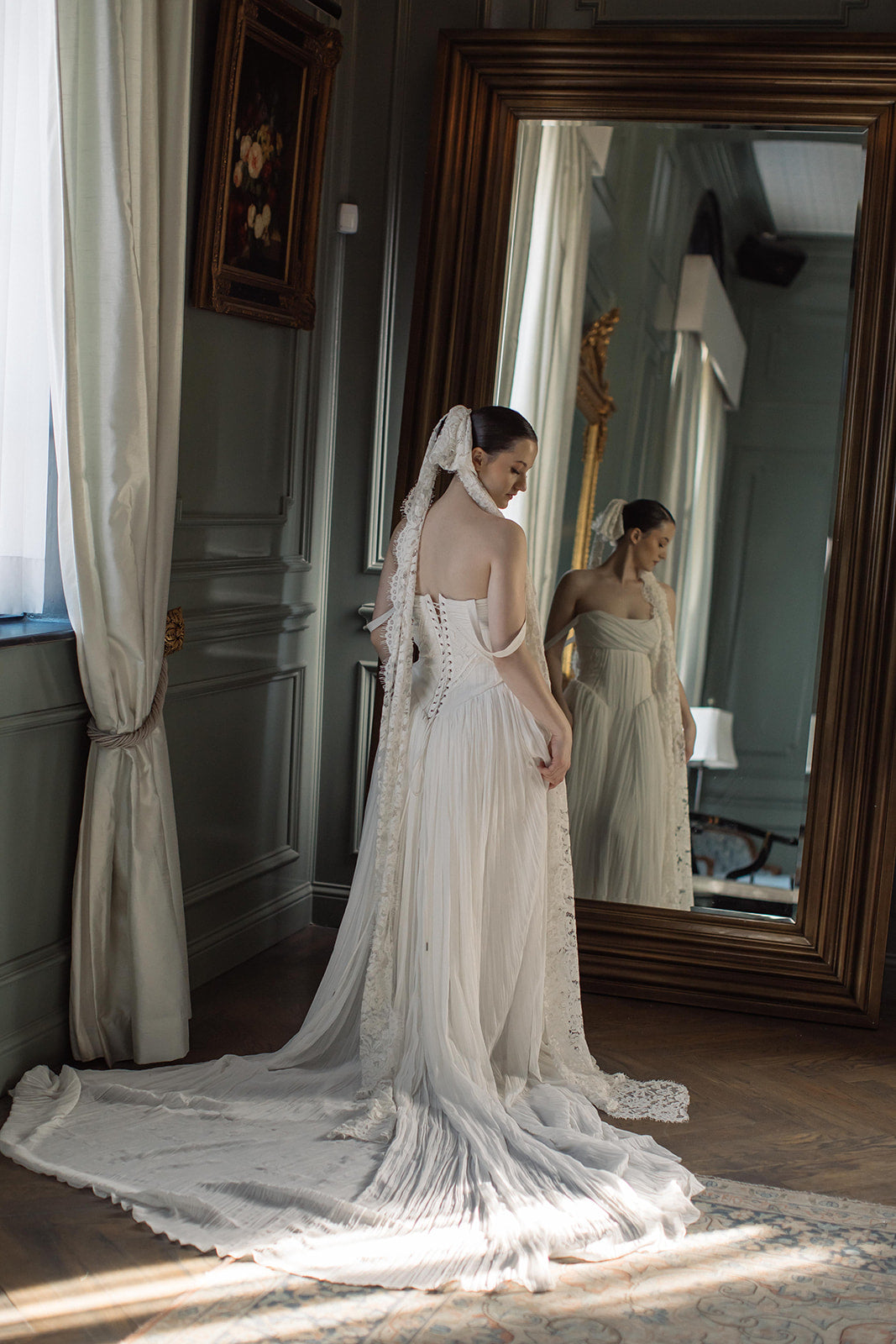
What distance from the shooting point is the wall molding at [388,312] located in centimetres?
401

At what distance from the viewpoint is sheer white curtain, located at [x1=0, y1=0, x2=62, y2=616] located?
275 cm

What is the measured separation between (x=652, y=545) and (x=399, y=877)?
138 centimetres

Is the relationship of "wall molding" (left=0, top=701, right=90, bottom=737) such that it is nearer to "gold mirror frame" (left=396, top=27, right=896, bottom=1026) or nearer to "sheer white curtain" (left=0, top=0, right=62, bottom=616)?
"sheer white curtain" (left=0, top=0, right=62, bottom=616)

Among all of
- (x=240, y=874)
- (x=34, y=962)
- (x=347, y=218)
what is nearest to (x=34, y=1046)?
(x=34, y=962)

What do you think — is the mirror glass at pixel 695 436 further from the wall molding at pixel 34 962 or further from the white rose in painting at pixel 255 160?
the wall molding at pixel 34 962

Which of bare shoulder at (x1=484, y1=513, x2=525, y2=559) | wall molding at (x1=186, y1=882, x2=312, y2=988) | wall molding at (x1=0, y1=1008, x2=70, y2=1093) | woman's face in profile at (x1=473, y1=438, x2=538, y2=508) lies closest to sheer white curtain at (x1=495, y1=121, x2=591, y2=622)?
woman's face in profile at (x1=473, y1=438, x2=538, y2=508)

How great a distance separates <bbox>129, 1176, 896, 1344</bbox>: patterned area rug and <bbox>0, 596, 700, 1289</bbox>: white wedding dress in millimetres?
50

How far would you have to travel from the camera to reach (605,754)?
3789 millimetres

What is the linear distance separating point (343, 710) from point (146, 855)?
4.42ft

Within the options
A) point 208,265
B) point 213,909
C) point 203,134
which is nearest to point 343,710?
point 213,909

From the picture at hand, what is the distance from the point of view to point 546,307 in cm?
376

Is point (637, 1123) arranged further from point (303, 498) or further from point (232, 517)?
point (303, 498)

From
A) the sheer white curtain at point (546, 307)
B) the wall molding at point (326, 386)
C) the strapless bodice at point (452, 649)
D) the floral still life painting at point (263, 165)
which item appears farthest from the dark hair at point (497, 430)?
→ the wall molding at point (326, 386)

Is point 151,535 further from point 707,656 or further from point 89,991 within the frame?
point 707,656
